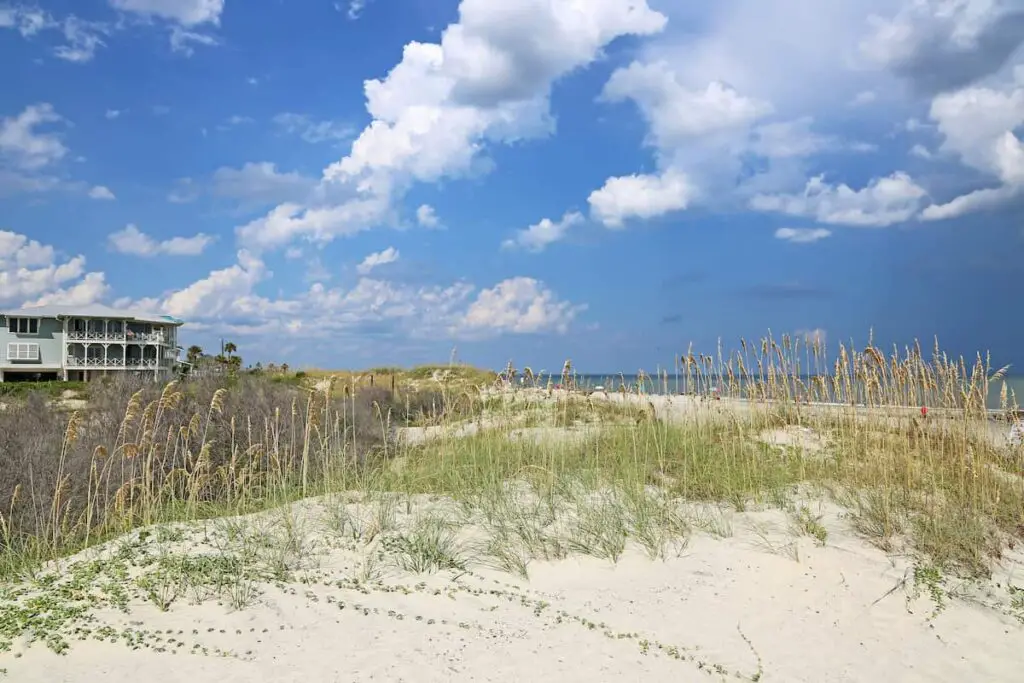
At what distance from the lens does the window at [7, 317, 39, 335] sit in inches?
1809

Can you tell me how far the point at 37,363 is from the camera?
153 feet

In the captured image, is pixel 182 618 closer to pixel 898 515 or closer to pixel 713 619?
pixel 713 619

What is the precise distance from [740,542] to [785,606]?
903mm

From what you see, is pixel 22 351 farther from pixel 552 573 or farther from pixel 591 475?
pixel 552 573

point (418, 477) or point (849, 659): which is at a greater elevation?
point (418, 477)

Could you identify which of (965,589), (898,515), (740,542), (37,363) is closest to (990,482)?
(898,515)

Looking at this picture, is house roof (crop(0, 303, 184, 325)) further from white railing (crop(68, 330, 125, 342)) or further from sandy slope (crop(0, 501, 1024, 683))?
sandy slope (crop(0, 501, 1024, 683))

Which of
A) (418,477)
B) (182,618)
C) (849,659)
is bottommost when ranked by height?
(849,659)

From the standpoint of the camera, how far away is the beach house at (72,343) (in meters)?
46.0

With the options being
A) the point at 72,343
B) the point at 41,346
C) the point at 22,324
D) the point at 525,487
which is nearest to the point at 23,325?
the point at 22,324

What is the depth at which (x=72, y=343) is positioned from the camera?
47750mm

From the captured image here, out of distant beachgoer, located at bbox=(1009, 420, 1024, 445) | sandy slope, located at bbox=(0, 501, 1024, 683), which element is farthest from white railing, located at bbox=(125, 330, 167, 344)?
distant beachgoer, located at bbox=(1009, 420, 1024, 445)

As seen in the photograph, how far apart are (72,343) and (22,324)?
2933 millimetres

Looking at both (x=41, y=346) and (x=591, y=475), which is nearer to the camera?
(x=591, y=475)
